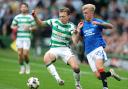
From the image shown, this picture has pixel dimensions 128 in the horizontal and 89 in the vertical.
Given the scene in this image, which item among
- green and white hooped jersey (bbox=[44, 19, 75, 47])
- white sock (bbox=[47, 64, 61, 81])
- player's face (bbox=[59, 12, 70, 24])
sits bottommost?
white sock (bbox=[47, 64, 61, 81])

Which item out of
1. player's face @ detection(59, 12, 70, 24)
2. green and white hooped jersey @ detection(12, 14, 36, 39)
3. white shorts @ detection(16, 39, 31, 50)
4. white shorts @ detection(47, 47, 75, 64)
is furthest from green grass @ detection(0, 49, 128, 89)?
player's face @ detection(59, 12, 70, 24)

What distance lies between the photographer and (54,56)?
17.6 m

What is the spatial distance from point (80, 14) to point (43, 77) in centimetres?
1183

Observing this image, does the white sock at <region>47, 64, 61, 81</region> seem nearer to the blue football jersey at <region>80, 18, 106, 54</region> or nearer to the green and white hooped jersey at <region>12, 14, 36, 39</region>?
the blue football jersey at <region>80, 18, 106, 54</region>

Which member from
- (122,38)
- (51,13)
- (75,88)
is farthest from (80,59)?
(75,88)

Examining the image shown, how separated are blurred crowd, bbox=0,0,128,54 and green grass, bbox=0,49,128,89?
1.83 meters

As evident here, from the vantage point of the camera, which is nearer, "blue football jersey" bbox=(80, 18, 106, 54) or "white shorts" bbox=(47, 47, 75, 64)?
"blue football jersey" bbox=(80, 18, 106, 54)

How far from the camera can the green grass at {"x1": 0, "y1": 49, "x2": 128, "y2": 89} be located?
61.9 ft

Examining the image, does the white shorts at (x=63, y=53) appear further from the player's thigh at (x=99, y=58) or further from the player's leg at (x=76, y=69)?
the player's thigh at (x=99, y=58)

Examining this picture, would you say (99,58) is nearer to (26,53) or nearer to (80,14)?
(26,53)

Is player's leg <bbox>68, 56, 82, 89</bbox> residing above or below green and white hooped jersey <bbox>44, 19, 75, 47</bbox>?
below

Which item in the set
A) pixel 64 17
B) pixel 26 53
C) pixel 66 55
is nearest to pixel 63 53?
pixel 66 55

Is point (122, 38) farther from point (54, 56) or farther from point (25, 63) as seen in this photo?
→ point (54, 56)

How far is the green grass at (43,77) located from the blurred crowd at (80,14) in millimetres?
1826
